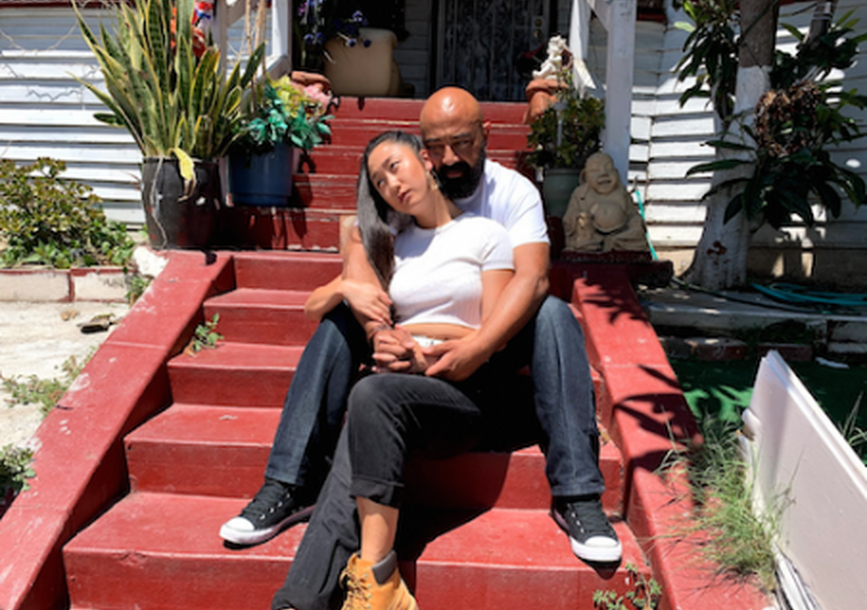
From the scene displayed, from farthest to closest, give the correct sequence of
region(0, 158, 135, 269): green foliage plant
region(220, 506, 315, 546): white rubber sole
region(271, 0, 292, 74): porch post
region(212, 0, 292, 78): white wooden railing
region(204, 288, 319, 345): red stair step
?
region(271, 0, 292, 74): porch post < region(212, 0, 292, 78): white wooden railing < region(0, 158, 135, 269): green foliage plant < region(204, 288, 319, 345): red stair step < region(220, 506, 315, 546): white rubber sole

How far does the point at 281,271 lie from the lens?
11.4 feet

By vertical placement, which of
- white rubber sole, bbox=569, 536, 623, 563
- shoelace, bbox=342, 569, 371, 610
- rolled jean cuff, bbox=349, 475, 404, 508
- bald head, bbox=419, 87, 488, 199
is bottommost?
shoelace, bbox=342, 569, 371, 610

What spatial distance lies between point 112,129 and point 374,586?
5.78 meters

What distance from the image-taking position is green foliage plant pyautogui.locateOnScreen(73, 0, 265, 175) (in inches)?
137

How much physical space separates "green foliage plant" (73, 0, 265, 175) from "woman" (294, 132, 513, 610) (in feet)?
5.43

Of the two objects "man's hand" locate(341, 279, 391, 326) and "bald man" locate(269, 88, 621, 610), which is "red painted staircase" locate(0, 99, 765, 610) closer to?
"bald man" locate(269, 88, 621, 610)

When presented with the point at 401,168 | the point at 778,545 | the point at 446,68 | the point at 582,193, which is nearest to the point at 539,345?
the point at 401,168

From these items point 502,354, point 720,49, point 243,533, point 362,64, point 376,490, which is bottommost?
point 243,533

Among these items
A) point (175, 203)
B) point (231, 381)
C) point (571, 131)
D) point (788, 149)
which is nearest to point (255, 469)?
point (231, 381)

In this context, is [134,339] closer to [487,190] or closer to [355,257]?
[355,257]

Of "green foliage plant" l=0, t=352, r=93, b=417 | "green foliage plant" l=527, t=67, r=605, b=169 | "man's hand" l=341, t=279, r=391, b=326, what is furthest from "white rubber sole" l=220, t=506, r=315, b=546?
"green foliage plant" l=527, t=67, r=605, b=169

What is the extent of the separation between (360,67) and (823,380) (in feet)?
15.5

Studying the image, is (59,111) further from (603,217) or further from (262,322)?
(603,217)

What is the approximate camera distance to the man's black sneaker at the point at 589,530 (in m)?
1.97
